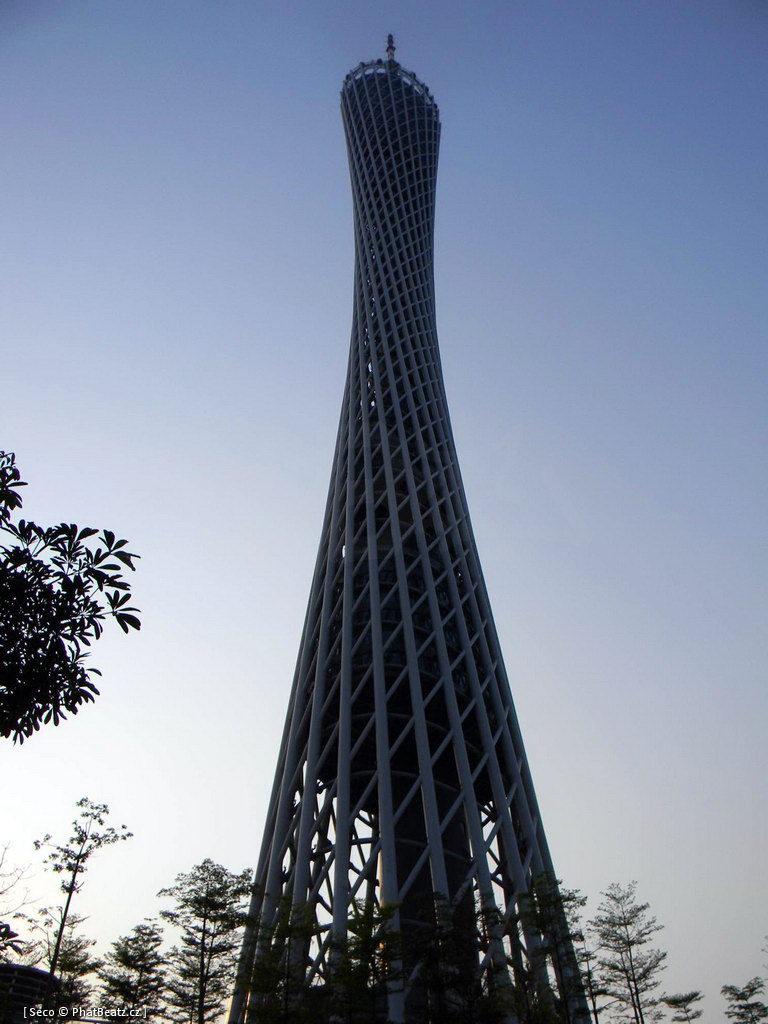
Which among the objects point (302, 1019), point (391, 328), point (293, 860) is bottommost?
point (302, 1019)

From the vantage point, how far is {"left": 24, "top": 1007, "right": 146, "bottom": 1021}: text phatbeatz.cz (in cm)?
2394

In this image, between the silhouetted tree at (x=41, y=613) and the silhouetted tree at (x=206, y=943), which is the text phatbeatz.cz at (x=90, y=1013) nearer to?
the silhouetted tree at (x=206, y=943)

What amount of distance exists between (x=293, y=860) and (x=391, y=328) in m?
19.6

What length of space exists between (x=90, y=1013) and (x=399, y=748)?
1269cm

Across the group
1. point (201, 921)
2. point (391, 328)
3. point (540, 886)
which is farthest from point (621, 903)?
point (391, 328)

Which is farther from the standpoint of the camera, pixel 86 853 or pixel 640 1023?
pixel 640 1023

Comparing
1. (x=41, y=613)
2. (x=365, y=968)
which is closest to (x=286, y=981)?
(x=365, y=968)

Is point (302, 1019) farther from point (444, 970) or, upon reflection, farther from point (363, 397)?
point (363, 397)

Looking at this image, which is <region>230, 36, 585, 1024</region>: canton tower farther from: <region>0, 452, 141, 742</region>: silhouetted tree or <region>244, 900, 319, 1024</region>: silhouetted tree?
<region>0, 452, 141, 742</region>: silhouetted tree

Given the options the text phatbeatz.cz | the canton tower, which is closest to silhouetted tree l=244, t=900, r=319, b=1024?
the canton tower

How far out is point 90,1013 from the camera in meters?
Result: 26.2

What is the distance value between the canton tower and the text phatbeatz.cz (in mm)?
6429

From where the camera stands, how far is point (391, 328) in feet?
110

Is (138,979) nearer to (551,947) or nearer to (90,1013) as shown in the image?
(90,1013)
